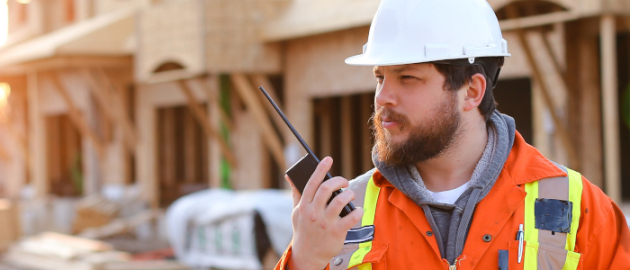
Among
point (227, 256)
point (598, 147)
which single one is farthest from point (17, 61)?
point (598, 147)

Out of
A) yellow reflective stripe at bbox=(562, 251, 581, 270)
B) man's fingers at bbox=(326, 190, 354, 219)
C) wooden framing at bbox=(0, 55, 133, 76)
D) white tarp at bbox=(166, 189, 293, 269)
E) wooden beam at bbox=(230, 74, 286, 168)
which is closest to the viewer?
man's fingers at bbox=(326, 190, 354, 219)

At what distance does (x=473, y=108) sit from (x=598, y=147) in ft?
22.5

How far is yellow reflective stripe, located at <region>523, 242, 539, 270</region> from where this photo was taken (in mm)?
2375

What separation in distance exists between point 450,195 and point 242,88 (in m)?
9.83

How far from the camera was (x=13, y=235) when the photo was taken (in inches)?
573

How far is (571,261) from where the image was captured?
93.6 inches

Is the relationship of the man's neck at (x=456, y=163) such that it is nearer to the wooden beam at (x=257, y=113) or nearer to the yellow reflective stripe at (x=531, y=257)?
the yellow reflective stripe at (x=531, y=257)

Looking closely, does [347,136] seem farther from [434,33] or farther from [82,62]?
[434,33]

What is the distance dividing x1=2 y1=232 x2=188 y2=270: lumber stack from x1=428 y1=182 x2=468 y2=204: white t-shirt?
7.93 metres

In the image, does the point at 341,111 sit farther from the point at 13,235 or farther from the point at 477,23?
the point at 477,23

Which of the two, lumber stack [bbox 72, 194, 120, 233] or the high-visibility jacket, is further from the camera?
lumber stack [bbox 72, 194, 120, 233]

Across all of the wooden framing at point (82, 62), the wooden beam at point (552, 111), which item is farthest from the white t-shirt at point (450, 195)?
the wooden framing at point (82, 62)

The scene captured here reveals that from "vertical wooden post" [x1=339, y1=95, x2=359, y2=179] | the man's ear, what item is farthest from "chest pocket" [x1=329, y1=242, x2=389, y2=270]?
"vertical wooden post" [x1=339, y1=95, x2=359, y2=179]

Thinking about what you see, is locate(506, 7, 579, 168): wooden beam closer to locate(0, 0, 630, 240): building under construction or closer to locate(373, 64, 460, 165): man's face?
locate(0, 0, 630, 240): building under construction
